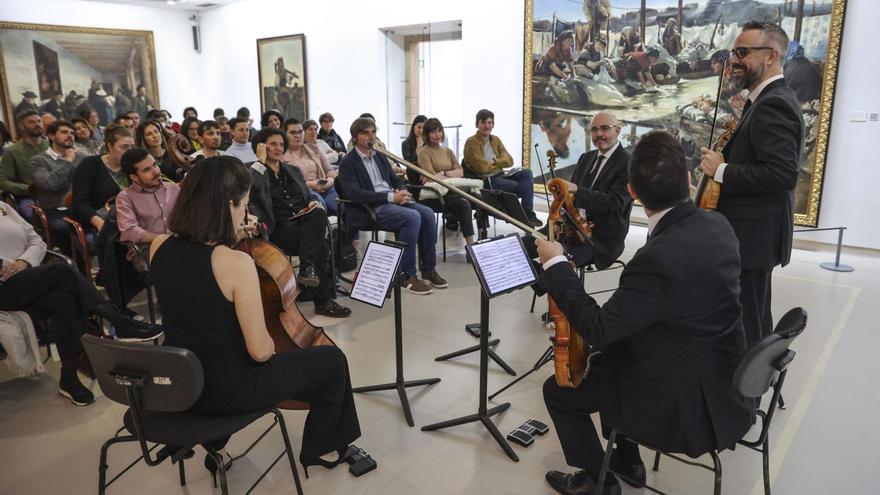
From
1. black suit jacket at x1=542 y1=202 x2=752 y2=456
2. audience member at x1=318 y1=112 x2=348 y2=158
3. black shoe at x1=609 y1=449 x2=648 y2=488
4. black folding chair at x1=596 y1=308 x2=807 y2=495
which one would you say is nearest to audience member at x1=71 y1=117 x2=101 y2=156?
audience member at x1=318 y1=112 x2=348 y2=158

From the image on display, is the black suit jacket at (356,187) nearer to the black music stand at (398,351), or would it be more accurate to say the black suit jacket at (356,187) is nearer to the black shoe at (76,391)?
the black music stand at (398,351)

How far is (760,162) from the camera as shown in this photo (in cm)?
242

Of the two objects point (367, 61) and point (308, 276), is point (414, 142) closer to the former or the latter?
point (308, 276)

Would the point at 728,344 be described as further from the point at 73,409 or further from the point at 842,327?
the point at 73,409

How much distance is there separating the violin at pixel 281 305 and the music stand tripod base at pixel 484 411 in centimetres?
64

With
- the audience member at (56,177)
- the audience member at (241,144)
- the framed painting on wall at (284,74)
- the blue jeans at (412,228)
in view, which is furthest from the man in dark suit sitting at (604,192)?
the framed painting on wall at (284,74)

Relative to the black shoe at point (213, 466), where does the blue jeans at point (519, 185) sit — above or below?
above

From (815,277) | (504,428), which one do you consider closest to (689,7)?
(815,277)

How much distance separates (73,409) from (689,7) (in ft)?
20.4

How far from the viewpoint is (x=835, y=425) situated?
270cm

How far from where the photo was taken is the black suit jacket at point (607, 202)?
3.40 m

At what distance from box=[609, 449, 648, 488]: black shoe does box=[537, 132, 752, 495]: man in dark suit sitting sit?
50 centimetres

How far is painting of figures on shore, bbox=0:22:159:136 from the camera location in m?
10.1

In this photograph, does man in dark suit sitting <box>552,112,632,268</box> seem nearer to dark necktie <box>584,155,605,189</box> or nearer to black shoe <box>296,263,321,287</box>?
dark necktie <box>584,155,605,189</box>
